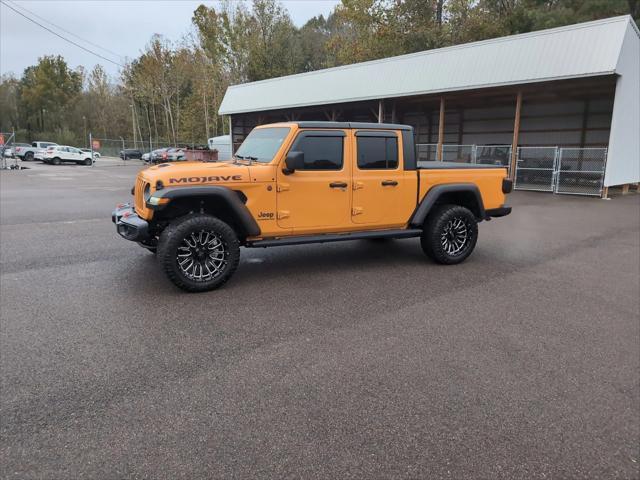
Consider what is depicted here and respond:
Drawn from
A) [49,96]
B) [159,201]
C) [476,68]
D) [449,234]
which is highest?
[49,96]

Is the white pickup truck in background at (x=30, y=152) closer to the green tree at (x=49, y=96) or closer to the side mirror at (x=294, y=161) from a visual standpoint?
the green tree at (x=49, y=96)

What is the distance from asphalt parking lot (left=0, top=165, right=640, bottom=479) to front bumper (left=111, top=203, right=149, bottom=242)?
63 centimetres

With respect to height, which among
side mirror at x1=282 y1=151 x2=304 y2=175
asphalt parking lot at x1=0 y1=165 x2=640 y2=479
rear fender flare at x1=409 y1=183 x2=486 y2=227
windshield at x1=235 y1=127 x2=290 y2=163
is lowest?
asphalt parking lot at x1=0 y1=165 x2=640 y2=479

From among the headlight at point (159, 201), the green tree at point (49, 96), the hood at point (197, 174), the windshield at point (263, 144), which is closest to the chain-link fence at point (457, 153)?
the windshield at point (263, 144)

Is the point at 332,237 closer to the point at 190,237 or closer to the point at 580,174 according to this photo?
the point at 190,237

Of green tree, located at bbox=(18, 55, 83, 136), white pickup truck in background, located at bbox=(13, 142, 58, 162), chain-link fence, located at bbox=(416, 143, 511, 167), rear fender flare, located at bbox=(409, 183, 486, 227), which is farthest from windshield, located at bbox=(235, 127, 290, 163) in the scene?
green tree, located at bbox=(18, 55, 83, 136)

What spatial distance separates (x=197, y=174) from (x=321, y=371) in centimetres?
285

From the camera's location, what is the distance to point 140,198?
5.81 m

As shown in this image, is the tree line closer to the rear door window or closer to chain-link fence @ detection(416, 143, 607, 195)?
chain-link fence @ detection(416, 143, 607, 195)

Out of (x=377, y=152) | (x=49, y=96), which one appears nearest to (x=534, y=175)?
(x=377, y=152)

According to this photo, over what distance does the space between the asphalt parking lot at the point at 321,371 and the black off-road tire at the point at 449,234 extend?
0.73 feet

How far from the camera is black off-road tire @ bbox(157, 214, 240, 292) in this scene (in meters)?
5.25

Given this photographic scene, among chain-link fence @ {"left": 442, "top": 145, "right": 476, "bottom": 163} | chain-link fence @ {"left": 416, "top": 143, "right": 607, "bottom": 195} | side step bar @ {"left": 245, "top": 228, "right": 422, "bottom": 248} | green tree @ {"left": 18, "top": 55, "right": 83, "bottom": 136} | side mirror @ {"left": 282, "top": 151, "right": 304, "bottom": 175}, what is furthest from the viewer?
green tree @ {"left": 18, "top": 55, "right": 83, "bottom": 136}

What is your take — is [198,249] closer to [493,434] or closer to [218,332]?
[218,332]
